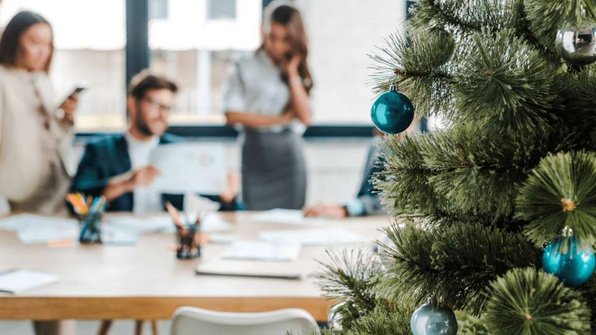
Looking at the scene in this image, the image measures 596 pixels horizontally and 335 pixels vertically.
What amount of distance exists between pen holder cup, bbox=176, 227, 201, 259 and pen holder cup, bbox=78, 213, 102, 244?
1.24 feet

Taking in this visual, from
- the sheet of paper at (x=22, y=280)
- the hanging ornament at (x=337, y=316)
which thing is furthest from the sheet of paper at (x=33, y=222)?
the hanging ornament at (x=337, y=316)

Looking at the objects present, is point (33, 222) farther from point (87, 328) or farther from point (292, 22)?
point (292, 22)

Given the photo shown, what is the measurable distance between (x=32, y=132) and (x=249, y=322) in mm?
2591

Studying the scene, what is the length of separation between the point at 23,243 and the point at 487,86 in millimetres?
2070

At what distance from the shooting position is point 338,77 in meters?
4.56

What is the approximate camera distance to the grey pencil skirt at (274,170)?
3928mm

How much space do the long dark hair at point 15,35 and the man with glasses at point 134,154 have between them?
2.24ft

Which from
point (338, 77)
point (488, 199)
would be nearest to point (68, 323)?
point (488, 199)

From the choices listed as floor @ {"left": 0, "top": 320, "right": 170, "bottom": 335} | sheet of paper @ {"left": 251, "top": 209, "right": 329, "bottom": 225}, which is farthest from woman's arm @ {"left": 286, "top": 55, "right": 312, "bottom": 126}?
floor @ {"left": 0, "top": 320, "right": 170, "bottom": 335}

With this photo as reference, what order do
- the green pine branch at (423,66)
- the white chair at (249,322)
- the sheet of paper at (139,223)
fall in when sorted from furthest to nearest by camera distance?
1. the sheet of paper at (139,223)
2. the white chair at (249,322)
3. the green pine branch at (423,66)

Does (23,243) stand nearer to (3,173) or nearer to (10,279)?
(10,279)

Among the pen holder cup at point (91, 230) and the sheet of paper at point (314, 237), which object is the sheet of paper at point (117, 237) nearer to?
the pen holder cup at point (91, 230)

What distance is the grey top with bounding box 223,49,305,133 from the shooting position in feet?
12.5

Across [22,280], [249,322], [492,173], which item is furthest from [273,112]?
[492,173]
